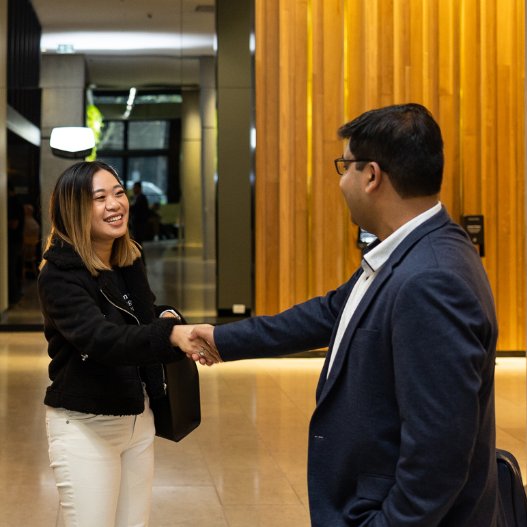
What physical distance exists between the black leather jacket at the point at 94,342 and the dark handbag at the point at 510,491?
1.08 m

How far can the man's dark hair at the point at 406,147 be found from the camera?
2.02m

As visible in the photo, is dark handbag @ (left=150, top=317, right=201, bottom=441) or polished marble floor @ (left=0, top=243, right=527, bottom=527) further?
polished marble floor @ (left=0, top=243, right=527, bottom=527)

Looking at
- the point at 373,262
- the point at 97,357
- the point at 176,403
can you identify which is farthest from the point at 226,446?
the point at 373,262

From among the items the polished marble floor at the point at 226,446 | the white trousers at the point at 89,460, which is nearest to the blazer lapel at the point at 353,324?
the white trousers at the point at 89,460

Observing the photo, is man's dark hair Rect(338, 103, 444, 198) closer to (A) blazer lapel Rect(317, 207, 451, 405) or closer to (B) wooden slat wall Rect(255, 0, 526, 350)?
(A) blazer lapel Rect(317, 207, 451, 405)

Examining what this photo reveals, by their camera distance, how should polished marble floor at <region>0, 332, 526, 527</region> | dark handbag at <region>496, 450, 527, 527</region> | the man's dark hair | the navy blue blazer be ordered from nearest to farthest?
the navy blue blazer → the man's dark hair → dark handbag at <region>496, 450, 527, 527</region> → polished marble floor at <region>0, 332, 526, 527</region>

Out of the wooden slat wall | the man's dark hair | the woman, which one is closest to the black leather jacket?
the woman

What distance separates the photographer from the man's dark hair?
2.02 m

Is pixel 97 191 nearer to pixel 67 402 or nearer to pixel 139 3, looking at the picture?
pixel 67 402

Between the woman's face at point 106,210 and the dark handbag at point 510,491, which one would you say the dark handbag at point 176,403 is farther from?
the dark handbag at point 510,491

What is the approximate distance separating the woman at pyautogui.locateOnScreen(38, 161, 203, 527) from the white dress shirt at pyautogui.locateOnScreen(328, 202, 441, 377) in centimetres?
83

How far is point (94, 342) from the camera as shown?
294 centimetres

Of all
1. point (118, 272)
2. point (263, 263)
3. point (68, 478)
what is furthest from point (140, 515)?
point (263, 263)

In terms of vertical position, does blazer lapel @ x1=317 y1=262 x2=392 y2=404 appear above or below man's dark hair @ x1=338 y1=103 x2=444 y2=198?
below
